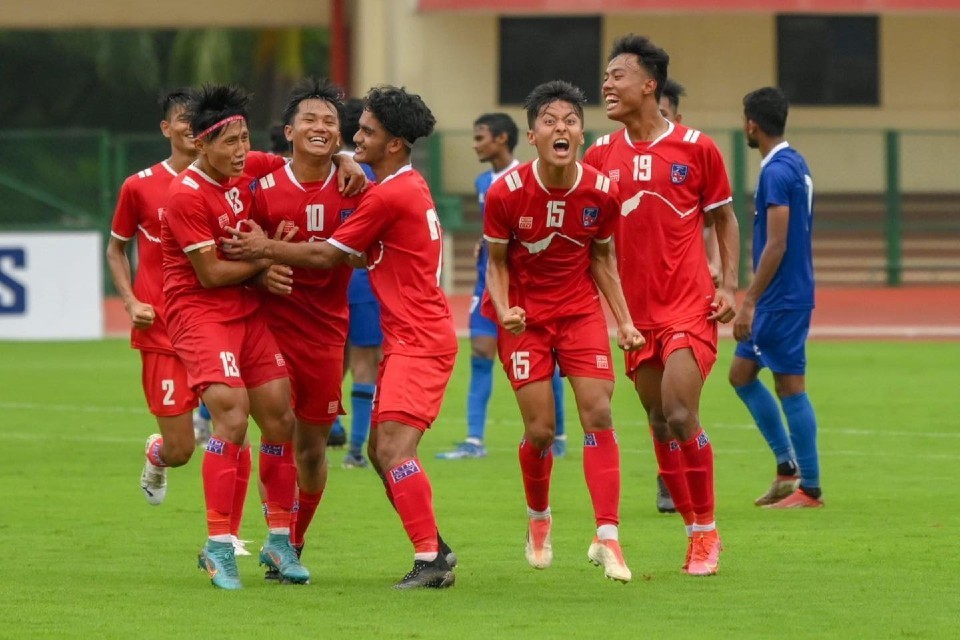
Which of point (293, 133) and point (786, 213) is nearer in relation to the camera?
point (293, 133)

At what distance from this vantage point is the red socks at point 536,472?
859 centimetres

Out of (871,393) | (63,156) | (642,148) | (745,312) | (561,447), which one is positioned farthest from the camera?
(63,156)

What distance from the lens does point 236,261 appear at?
26.7ft

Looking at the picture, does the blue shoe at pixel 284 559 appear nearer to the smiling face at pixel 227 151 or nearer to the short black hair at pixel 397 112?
the smiling face at pixel 227 151

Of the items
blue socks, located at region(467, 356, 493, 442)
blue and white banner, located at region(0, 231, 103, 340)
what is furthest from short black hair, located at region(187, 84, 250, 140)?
blue and white banner, located at region(0, 231, 103, 340)

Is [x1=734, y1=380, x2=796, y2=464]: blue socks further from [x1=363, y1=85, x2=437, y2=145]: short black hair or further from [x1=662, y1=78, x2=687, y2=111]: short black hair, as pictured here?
[x1=363, y1=85, x2=437, y2=145]: short black hair

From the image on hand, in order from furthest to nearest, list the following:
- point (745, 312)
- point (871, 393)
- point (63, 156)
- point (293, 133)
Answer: point (63, 156), point (871, 393), point (745, 312), point (293, 133)

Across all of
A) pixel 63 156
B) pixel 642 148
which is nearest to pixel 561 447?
pixel 642 148

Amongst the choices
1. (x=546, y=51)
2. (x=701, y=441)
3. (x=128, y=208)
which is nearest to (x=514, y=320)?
(x=701, y=441)

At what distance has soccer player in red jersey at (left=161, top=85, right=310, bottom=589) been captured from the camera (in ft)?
26.4

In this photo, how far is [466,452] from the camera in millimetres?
13172

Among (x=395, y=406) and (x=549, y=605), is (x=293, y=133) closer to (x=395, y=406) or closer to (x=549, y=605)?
(x=395, y=406)

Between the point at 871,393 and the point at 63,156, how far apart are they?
18065 millimetres

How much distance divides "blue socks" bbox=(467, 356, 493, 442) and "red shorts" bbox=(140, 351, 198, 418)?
3677 mm
